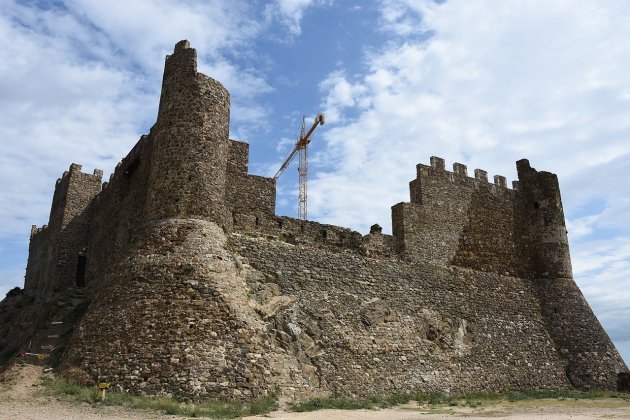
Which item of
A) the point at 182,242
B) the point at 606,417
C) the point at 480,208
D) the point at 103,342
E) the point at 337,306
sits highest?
the point at 480,208

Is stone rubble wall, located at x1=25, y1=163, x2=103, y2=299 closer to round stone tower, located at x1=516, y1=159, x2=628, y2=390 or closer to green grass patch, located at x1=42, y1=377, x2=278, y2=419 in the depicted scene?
green grass patch, located at x1=42, y1=377, x2=278, y2=419

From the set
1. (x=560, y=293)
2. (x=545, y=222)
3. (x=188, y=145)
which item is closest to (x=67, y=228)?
(x=188, y=145)

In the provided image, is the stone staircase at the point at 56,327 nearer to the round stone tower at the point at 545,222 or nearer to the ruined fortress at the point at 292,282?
the ruined fortress at the point at 292,282

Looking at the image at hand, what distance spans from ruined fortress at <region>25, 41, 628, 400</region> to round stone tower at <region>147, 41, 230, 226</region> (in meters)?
0.05

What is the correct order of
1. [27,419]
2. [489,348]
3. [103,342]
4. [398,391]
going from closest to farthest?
[27,419], [103,342], [398,391], [489,348]

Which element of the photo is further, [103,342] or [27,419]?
[103,342]

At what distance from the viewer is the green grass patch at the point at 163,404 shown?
12.6m

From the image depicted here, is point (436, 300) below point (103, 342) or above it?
above

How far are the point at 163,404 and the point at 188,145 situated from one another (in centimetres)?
811

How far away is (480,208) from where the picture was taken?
25219mm

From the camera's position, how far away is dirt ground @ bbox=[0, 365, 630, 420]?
12.0 meters

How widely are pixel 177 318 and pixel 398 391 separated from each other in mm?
7622

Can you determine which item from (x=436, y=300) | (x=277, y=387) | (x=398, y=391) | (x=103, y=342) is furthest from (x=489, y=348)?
(x=103, y=342)

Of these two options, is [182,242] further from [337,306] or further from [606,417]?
[606,417]
